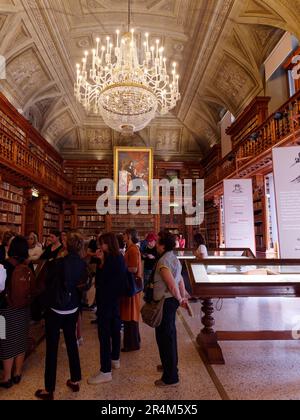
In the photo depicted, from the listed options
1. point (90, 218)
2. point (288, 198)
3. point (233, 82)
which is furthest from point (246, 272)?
point (90, 218)

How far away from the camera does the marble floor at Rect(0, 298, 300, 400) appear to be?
2.40 metres

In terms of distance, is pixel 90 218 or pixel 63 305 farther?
pixel 90 218

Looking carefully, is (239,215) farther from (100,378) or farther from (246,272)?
(100,378)

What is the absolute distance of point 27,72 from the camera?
9617 mm

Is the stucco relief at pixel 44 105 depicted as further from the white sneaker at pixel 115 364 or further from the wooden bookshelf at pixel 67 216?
the white sneaker at pixel 115 364

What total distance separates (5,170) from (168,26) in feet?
21.4

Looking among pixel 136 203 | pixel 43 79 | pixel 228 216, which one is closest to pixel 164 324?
pixel 228 216

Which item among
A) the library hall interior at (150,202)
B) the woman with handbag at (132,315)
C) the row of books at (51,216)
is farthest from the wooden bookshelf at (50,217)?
the woman with handbag at (132,315)

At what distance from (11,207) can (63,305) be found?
25.3 feet

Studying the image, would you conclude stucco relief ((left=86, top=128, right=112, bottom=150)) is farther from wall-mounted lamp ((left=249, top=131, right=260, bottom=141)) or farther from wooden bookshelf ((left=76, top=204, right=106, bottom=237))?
wall-mounted lamp ((left=249, top=131, right=260, bottom=141))

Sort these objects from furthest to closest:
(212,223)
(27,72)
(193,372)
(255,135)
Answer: (212,223) < (27,72) < (255,135) < (193,372)

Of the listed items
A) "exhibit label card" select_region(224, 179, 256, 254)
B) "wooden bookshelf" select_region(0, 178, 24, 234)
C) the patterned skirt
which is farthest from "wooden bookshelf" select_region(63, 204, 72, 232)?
the patterned skirt

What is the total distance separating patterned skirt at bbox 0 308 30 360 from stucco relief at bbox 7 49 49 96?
348 inches
